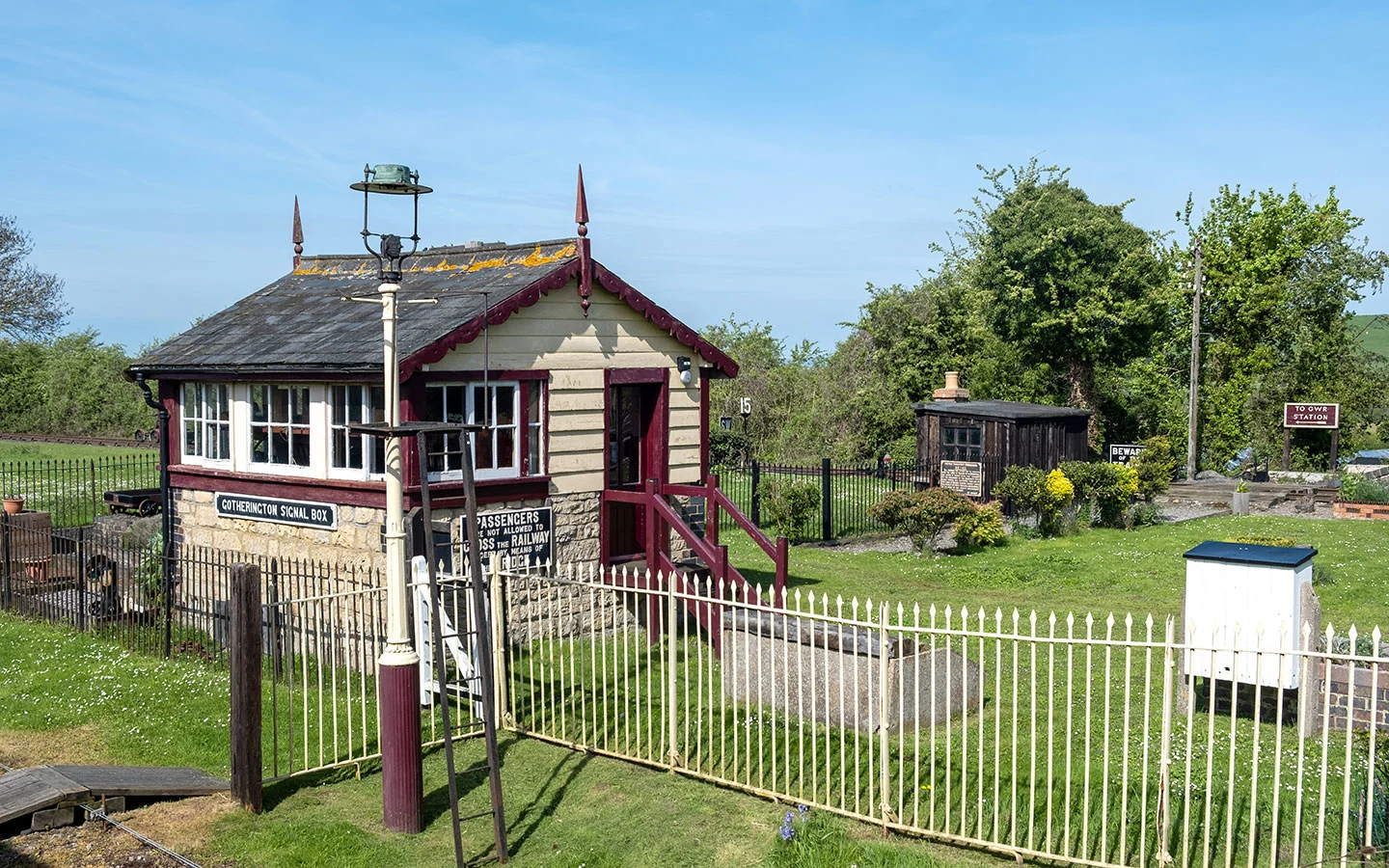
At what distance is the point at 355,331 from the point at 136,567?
4.16m

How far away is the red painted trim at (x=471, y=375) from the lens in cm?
1228

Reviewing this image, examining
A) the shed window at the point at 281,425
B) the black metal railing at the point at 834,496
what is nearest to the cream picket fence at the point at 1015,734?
the shed window at the point at 281,425

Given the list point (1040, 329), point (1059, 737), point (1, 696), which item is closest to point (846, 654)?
point (1059, 737)

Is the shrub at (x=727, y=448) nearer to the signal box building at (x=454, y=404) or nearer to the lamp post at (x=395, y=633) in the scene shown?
the signal box building at (x=454, y=404)

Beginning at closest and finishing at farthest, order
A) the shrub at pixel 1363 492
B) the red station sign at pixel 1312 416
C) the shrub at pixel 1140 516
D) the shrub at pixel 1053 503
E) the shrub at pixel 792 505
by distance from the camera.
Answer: the shrub at pixel 792 505 → the shrub at pixel 1053 503 → the shrub at pixel 1140 516 → the shrub at pixel 1363 492 → the red station sign at pixel 1312 416

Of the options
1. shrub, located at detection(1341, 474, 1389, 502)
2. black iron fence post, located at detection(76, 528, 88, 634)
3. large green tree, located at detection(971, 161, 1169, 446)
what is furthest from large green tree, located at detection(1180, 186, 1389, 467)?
black iron fence post, located at detection(76, 528, 88, 634)

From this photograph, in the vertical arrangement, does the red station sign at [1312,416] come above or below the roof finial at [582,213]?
below

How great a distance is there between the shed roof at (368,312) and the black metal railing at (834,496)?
7.62 m

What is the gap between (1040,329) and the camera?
40.2 meters

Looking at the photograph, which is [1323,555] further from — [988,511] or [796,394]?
[796,394]

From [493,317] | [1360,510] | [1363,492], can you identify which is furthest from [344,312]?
[1363,492]

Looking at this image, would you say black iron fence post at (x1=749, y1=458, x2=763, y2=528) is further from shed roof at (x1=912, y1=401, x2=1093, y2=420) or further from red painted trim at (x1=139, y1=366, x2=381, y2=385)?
red painted trim at (x1=139, y1=366, x2=381, y2=385)

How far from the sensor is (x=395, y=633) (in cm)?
805

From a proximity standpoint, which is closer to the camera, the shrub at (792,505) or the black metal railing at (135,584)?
the black metal railing at (135,584)
